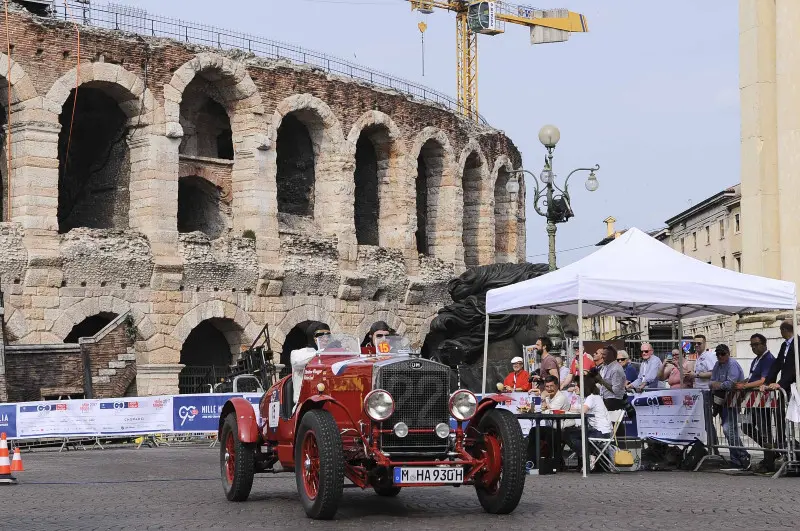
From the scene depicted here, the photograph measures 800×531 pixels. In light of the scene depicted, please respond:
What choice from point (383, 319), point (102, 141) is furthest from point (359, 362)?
point (383, 319)

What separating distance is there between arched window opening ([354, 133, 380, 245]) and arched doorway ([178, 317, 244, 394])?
642 cm

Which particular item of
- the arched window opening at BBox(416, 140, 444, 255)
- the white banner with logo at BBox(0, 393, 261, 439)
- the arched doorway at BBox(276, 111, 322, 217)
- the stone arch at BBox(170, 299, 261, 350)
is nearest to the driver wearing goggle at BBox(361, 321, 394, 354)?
the white banner with logo at BBox(0, 393, 261, 439)

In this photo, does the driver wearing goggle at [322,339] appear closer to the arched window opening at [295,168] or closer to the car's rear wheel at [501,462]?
the car's rear wheel at [501,462]

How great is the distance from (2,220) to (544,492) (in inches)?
846

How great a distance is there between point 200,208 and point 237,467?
76.7ft

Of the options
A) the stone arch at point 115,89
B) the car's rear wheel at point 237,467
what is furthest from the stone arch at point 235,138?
the car's rear wheel at point 237,467

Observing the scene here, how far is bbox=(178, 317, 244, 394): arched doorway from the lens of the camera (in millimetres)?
33156

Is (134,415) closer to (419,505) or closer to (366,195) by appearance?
(419,505)

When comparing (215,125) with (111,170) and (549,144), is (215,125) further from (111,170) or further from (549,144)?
(549,144)

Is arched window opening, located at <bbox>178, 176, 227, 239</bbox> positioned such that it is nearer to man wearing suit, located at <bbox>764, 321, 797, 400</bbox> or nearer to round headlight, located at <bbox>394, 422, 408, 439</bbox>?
man wearing suit, located at <bbox>764, 321, 797, 400</bbox>

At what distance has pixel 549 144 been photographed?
27.1 metres

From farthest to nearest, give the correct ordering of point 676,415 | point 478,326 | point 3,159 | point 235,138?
1. point 478,326
2. point 235,138
3. point 3,159
4. point 676,415

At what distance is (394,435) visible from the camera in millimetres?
10938

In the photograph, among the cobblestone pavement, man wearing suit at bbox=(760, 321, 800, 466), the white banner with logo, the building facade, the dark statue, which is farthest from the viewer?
the building facade
